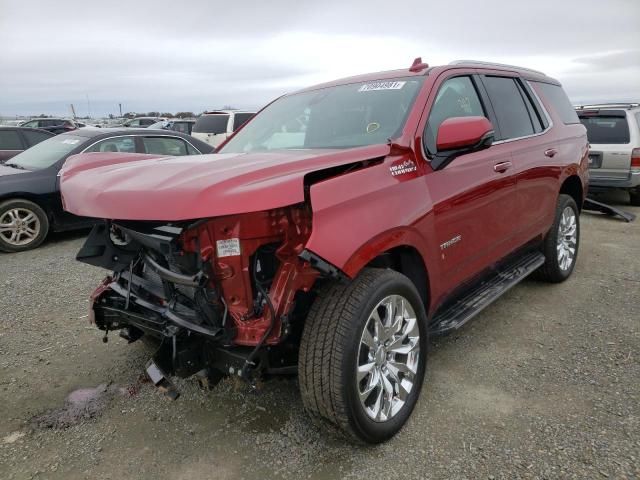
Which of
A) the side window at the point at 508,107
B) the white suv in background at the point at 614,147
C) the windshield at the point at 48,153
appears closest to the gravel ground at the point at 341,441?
the side window at the point at 508,107

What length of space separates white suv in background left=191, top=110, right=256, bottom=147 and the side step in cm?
1041

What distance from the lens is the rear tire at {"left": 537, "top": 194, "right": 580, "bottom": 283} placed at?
14.6 feet

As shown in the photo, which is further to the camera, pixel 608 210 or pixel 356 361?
pixel 608 210

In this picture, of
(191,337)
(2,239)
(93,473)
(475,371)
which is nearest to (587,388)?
(475,371)

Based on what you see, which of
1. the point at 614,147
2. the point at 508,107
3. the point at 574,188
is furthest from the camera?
the point at 614,147

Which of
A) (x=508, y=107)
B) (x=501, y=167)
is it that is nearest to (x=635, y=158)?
(x=508, y=107)

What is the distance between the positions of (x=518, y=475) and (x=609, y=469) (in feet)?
1.38

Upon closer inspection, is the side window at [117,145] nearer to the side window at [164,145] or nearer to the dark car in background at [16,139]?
the side window at [164,145]

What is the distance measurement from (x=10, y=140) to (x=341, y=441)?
10499 mm

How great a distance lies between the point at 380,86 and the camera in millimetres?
3260

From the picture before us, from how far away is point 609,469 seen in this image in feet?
7.38

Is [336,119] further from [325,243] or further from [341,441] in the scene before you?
[341,441]

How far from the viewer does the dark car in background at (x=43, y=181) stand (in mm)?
6320

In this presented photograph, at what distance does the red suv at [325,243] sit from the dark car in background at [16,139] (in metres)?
8.55
